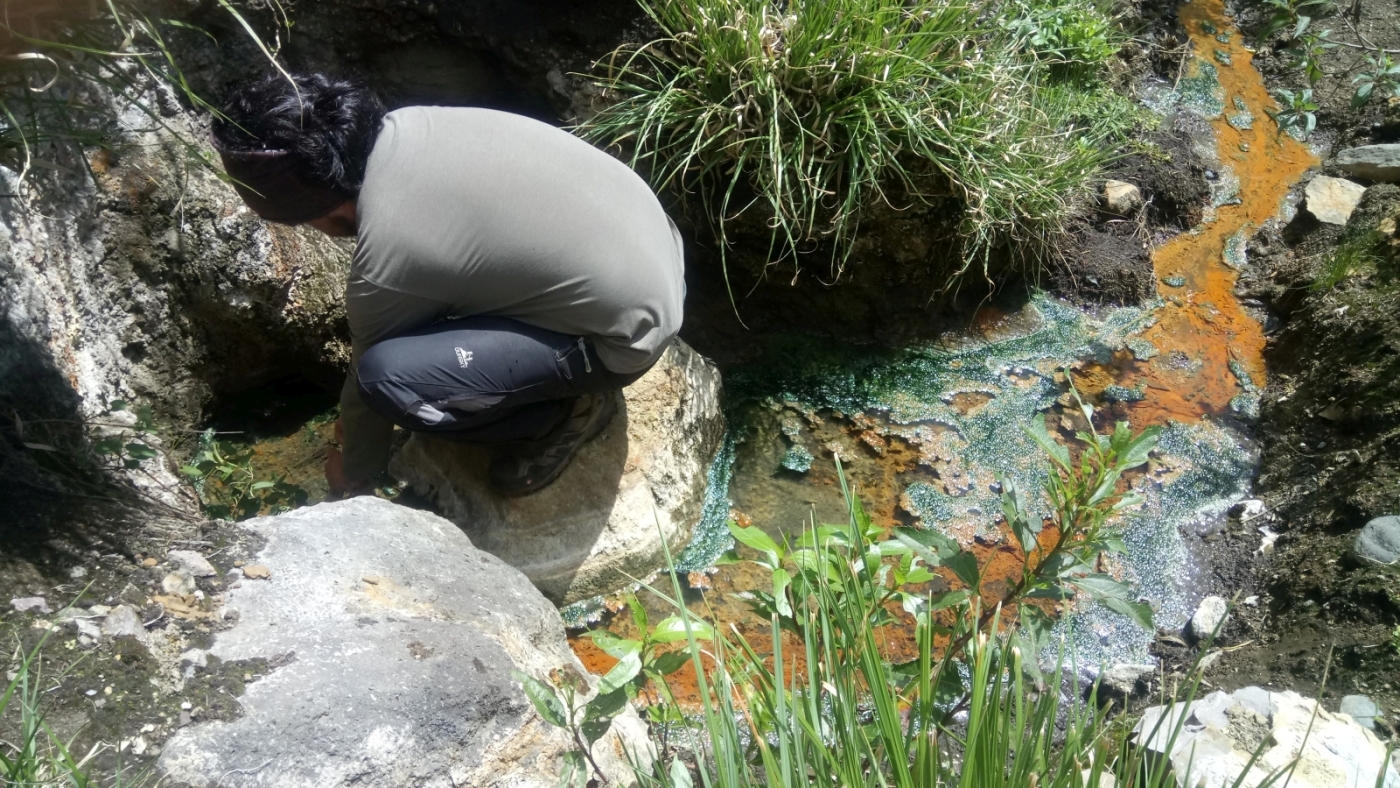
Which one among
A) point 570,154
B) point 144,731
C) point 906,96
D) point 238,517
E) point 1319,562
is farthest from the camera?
point 906,96

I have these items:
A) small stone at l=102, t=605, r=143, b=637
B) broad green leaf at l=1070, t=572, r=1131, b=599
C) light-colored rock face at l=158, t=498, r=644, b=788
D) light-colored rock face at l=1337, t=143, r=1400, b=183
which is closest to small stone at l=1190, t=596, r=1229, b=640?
broad green leaf at l=1070, t=572, r=1131, b=599

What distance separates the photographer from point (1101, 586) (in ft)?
4.91

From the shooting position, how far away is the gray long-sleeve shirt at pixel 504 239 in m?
2.00

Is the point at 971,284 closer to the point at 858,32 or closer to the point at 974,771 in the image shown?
the point at 858,32

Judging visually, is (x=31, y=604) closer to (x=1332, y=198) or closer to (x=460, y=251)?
(x=460, y=251)

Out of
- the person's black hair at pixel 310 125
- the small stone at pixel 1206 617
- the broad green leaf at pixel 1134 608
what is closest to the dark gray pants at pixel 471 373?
the person's black hair at pixel 310 125

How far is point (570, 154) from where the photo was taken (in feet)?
7.13

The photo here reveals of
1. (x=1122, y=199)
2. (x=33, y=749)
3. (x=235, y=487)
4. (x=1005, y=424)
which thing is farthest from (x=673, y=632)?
(x=1122, y=199)

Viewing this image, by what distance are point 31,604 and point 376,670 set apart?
22.0 inches

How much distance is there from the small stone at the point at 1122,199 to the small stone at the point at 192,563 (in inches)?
135

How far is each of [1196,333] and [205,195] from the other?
10.8 feet

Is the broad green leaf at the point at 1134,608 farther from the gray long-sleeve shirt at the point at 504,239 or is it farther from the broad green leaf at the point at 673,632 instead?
the gray long-sleeve shirt at the point at 504,239

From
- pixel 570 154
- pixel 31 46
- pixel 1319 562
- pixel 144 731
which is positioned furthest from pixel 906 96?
pixel 144 731

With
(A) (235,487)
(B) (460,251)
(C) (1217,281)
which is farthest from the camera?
(C) (1217,281)
